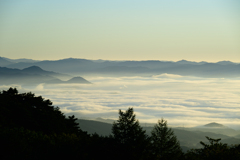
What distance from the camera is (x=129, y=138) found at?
144 ft

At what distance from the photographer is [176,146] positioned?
171ft

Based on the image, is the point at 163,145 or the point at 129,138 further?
the point at 163,145

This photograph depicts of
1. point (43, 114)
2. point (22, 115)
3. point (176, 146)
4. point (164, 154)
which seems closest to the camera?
point (164, 154)

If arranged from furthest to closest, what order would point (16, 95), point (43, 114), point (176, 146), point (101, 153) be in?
1. point (16, 95)
2. point (43, 114)
3. point (176, 146)
4. point (101, 153)

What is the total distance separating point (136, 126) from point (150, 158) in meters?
5.31

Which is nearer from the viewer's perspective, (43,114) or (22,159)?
(22,159)

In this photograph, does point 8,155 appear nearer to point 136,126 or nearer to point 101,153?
point 101,153

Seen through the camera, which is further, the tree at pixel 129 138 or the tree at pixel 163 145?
the tree at pixel 163 145

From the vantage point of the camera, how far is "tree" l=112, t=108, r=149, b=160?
42219 millimetres

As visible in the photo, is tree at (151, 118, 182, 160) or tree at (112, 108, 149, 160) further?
tree at (151, 118, 182, 160)

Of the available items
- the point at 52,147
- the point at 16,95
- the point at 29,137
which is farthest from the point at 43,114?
the point at 52,147

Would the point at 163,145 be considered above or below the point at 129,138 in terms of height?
below

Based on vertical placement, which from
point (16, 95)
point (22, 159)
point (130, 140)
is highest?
point (16, 95)

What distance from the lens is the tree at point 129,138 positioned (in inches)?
1662
